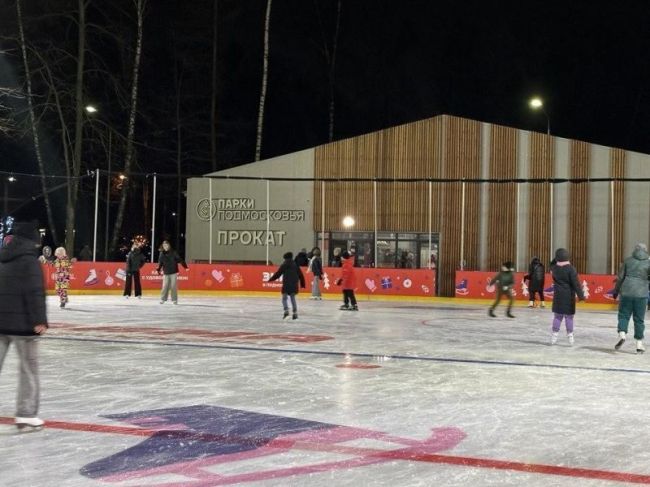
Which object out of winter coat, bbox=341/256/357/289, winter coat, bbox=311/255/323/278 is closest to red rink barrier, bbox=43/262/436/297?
winter coat, bbox=311/255/323/278

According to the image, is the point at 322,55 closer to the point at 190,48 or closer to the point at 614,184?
the point at 190,48

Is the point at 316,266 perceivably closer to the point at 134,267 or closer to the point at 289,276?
the point at 134,267

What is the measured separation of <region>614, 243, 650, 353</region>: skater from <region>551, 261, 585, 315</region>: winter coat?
0.77 m

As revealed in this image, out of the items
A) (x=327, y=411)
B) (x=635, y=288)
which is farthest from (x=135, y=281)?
(x=327, y=411)

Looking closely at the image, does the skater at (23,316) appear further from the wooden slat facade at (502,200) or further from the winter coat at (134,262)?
the wooden slat facade at (502,200)

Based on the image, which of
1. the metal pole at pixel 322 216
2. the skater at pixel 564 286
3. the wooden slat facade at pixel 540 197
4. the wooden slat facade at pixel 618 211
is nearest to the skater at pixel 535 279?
the wooden slat facade at pixel 540 197

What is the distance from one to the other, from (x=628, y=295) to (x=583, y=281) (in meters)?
13.8

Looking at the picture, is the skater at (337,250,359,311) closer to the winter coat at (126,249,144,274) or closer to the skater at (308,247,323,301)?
the skater at (308,247,323,301)

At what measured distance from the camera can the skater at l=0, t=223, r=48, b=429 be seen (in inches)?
228

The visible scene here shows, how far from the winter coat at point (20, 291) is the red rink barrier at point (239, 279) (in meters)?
20.0

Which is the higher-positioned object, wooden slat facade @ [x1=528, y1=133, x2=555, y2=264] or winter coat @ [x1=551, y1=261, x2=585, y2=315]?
wooden slat facade @ [x1=528, y1=133, x2=555, y2=264]

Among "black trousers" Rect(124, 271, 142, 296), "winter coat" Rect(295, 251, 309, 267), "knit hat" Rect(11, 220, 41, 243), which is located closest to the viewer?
"knit hat" Rect(11, 220, 41, 243)

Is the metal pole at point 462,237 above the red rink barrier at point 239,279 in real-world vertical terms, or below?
above

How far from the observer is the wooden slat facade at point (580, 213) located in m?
27.7
